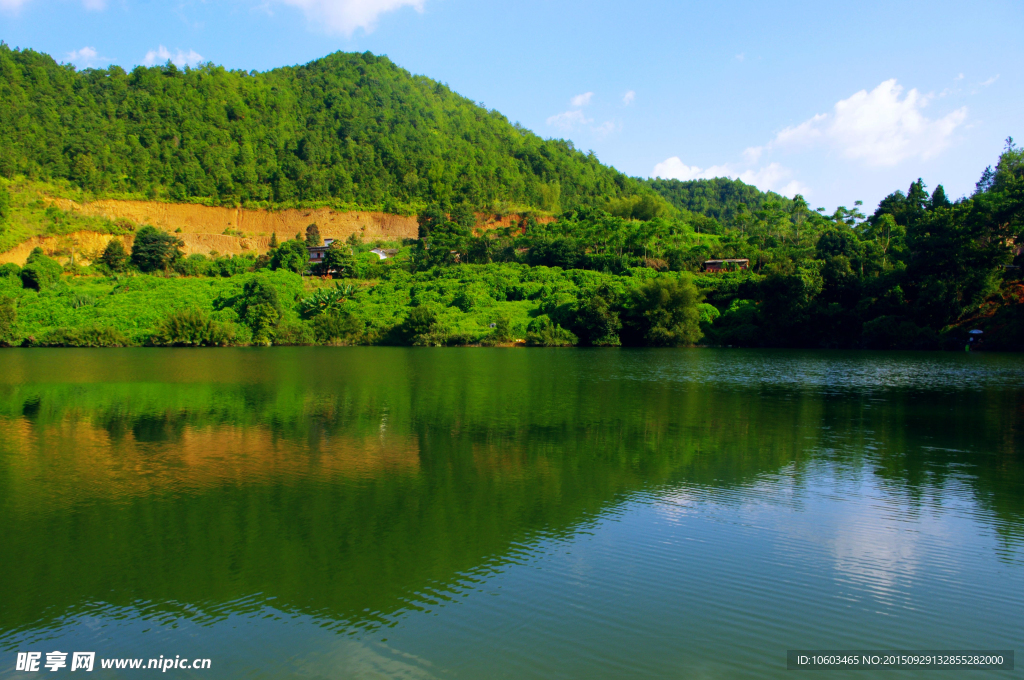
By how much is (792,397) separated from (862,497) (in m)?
12.3

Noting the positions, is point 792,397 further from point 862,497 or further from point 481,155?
point 481,155

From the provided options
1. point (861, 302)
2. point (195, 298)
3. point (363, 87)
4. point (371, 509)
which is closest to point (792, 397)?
point (371, 509)

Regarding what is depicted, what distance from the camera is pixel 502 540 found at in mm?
7395

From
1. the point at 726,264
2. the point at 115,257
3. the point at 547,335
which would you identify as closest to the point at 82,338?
the point at 115,257

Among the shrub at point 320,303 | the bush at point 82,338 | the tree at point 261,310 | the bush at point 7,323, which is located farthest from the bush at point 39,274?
the shrub at point 320,303

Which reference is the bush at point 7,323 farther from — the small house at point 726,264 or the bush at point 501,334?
the small house at point 726,264

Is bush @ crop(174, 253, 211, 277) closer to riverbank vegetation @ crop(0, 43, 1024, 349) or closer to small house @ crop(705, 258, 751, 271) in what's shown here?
riverbank vegetation @ crop(0, 43, 1024, 349)

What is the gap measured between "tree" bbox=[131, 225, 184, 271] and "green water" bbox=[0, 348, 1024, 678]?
66.4m

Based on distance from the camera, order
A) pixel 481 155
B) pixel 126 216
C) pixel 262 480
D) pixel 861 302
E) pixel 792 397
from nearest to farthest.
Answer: pixel 262 480 → pixel 792 397 → pixel 861 302 → pixel 126 216 → pixel 481 155

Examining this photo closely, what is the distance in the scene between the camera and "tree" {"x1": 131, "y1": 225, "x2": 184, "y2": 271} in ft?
245

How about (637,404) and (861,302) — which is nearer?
(637,404)

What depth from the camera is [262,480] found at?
32.3 feet

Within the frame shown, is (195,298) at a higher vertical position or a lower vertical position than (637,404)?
higher

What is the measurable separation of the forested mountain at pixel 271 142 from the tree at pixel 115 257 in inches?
820
